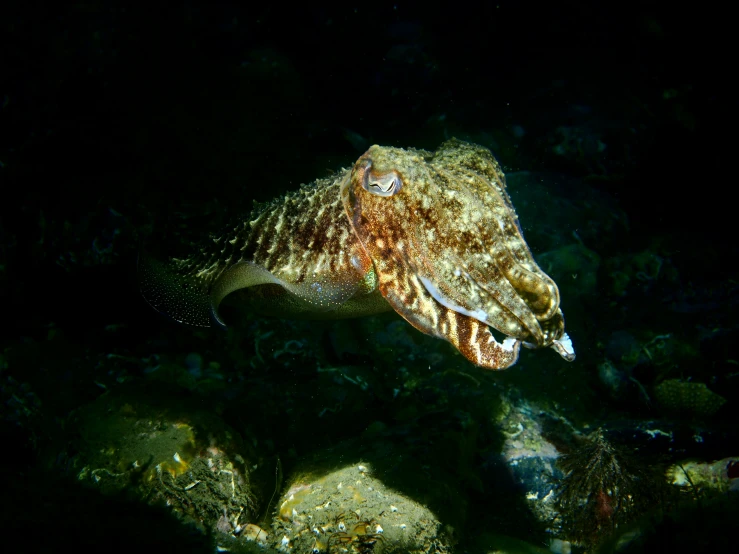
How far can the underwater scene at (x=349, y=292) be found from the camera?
222 centimetres

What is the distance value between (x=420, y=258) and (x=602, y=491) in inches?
106

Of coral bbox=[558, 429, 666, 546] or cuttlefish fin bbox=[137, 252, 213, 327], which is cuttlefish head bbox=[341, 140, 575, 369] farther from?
coral bbox=[558, 429, 666, 546]

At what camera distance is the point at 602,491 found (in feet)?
10.4

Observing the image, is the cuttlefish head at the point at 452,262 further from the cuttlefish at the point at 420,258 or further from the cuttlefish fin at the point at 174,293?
the cuttlefish fin at the point at 174,293

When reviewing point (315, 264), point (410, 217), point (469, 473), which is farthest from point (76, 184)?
point (469, 473)

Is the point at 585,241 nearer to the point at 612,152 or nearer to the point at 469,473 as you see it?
the point at 612,152

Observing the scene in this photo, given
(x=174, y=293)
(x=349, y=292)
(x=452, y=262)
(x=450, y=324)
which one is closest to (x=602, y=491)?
(x=450, y=324)

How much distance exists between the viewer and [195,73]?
443cm

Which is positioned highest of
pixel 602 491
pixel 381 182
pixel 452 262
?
pixel 381 182

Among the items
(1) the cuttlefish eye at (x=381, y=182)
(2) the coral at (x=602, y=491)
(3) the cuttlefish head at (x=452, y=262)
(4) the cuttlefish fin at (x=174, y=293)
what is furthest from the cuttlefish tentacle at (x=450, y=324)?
(2) the coral at (x=602, y=491)

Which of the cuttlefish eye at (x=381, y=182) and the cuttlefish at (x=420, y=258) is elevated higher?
the cuttlefish eye at (x=381, y=182)

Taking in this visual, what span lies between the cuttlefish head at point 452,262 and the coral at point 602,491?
172 centimetres

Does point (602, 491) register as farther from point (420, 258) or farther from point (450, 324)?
point (420, 258)

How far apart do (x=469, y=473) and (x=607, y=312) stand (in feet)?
10.2
